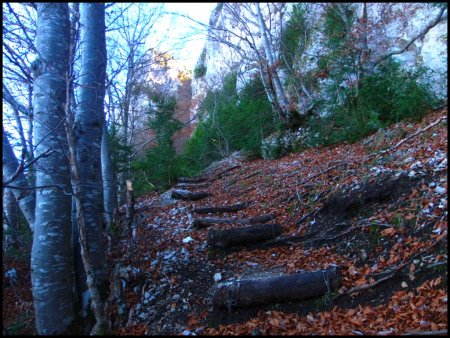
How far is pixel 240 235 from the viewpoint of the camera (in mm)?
4992

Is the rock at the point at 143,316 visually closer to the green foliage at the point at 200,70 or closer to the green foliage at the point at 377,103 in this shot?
the green foliage at the point at 377,103

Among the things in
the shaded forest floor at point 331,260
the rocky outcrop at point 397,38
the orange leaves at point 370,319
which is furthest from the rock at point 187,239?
the rocky outcrop at point 397,38

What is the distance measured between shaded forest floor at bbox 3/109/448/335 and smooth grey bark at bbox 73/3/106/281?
2.60ft

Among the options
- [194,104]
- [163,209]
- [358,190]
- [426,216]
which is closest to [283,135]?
[163,209]

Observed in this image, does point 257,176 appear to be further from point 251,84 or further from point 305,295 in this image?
point 251,84

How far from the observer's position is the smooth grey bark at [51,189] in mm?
3352

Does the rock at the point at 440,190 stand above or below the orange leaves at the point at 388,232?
above

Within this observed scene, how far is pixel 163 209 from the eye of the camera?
874 cm

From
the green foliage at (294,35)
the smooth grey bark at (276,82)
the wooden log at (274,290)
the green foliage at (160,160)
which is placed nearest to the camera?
the wooden log at (274,290)

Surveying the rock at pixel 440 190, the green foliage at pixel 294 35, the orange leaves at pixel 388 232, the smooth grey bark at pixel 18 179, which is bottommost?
the orange leaves at pixel 388 232

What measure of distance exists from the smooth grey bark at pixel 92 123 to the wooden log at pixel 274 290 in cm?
175

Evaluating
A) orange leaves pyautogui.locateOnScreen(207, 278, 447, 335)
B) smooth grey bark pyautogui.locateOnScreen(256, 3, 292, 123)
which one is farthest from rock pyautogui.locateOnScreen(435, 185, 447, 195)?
smooth grey bark pyautogui.locateOnScreen(256, 3, 292, 123)

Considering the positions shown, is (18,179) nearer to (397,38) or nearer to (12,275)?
(12,275)

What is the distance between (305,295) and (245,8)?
13317 millimetres
